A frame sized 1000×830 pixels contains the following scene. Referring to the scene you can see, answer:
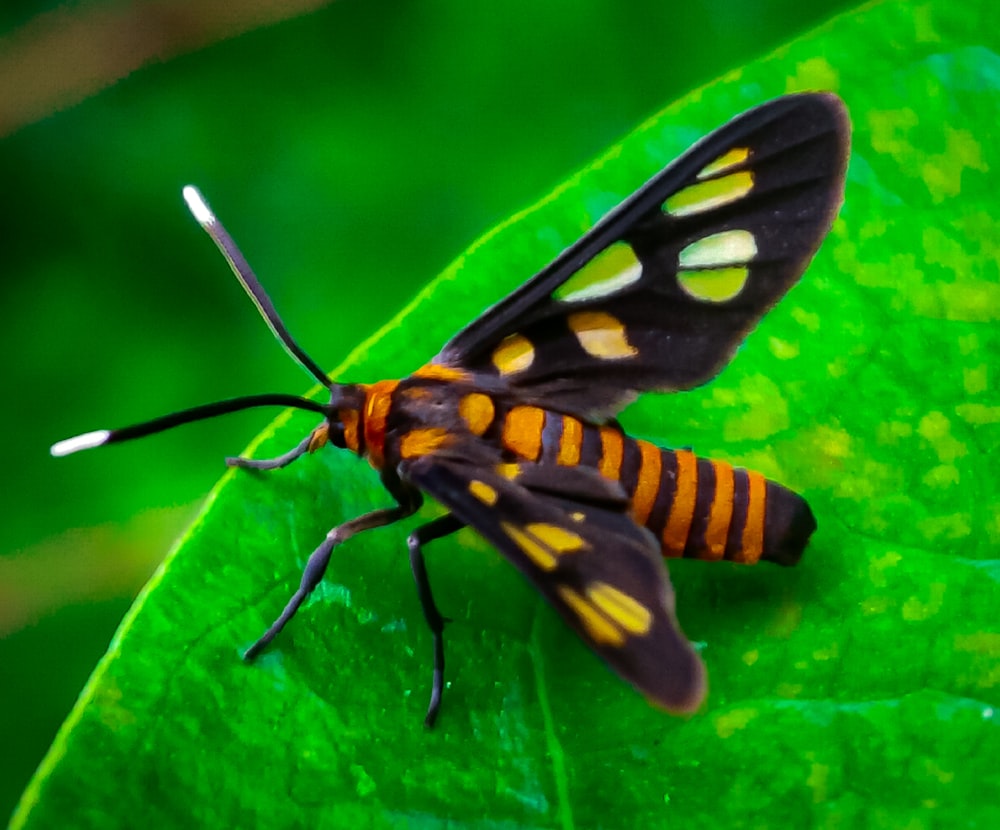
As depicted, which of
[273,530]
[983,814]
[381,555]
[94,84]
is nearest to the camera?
→ [983,814]

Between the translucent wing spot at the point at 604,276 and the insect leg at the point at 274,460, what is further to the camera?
the translucent wing spot at the point at 604,276

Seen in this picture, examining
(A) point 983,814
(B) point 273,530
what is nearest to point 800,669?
(A) point 983,814

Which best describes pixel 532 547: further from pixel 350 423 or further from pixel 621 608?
pixel 350 423

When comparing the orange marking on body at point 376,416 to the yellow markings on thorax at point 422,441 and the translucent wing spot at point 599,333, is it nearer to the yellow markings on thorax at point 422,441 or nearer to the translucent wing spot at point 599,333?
the yellow markings on thorax at point 422,441

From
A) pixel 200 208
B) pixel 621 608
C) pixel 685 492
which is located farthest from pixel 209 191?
pixel 621 608

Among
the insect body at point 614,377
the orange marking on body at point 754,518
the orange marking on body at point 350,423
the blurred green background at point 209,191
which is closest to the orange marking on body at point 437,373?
the insect body at point 614,377

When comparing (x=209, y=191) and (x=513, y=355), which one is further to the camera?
(x=209, y=191)

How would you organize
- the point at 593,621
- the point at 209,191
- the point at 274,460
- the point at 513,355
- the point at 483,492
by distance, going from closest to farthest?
1. the point at 593,621
2. the point at 483,492
3. the point at 274,460
4. the point at 513,355
5. the point at 209,191

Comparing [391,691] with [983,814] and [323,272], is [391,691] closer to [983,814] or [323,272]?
[983,814]
